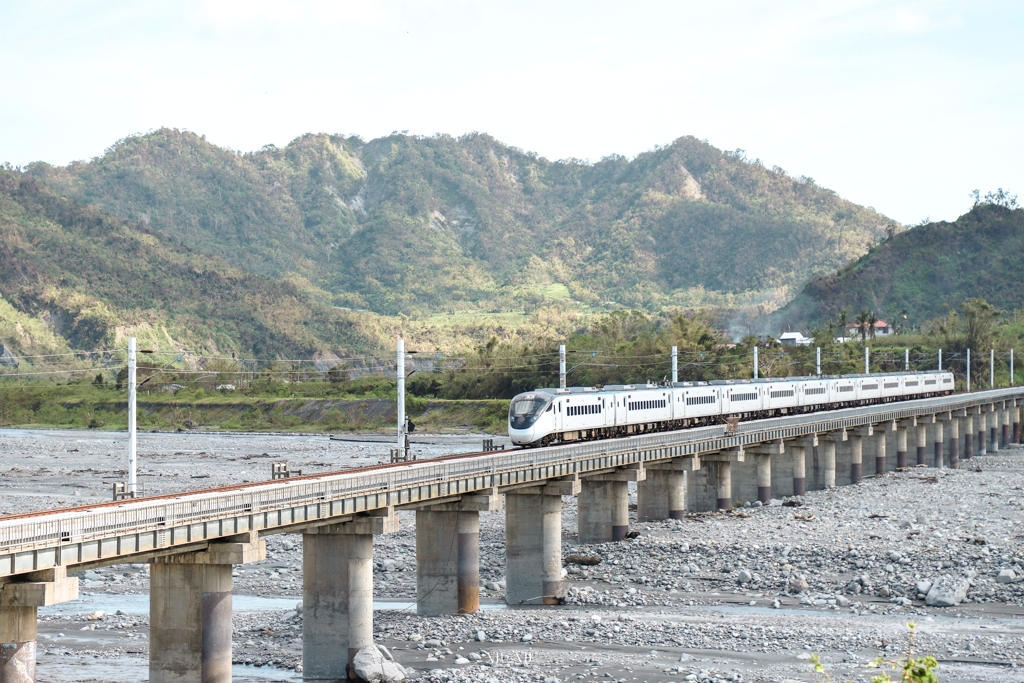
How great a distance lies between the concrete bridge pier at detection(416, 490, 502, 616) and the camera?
137 feet

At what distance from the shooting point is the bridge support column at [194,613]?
29281 mm

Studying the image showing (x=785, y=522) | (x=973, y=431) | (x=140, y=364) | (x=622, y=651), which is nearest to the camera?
(x=622, y=651)

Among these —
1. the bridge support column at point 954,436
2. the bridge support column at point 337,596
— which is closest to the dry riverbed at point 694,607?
the bridge support column at point 337,596

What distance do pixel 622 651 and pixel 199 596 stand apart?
13.5m

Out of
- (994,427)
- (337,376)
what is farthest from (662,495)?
(337,376)

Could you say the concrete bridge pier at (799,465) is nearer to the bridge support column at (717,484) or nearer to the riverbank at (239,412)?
the bridge support column at (717,484)

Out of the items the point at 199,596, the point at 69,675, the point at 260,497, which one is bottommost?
the point at 69,675

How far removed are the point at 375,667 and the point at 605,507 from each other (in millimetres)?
23466

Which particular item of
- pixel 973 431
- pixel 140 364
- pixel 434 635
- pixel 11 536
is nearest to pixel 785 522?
pixel 434 635

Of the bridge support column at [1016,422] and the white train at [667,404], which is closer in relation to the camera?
the white train at [667,404]

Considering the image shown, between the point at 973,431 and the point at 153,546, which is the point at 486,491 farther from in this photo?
the point at 973,431

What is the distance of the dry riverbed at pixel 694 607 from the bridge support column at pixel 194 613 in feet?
18.7

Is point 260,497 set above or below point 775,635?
above

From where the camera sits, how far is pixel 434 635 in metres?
38.9
